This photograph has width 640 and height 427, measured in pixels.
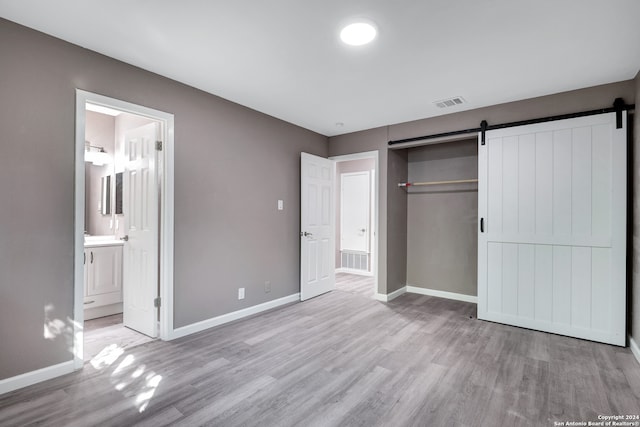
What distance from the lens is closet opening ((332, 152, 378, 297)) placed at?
633 cm

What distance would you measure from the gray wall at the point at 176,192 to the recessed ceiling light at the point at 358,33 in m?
1.77

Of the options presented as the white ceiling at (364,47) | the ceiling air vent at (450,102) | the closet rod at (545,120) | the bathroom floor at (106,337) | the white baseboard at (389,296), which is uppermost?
the white ceiling at (364,47)

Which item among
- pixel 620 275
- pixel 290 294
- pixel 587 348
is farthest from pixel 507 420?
pixel 290 294

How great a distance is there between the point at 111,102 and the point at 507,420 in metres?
3.72

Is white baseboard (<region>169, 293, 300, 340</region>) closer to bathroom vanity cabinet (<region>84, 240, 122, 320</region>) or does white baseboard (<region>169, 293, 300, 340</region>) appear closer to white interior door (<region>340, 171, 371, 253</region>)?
bathroom vanity cabinet (<region>84, 240, 122, 320</region>)

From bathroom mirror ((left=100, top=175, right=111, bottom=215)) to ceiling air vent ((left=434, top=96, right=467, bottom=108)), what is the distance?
441 cm

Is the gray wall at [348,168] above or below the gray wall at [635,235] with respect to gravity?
above

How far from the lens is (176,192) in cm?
311

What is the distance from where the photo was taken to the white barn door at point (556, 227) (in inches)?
118

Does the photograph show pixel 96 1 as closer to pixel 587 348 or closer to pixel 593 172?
pixel 593 172

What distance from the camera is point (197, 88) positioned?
10.8 feet

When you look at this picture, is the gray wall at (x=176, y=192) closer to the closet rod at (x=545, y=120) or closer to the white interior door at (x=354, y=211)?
the closet rod at (x=545, y=120)

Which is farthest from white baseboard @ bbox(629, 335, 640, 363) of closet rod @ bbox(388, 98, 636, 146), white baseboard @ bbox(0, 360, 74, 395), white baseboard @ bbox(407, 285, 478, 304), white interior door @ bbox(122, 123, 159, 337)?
white baseboard @ bbox(0, 360, 74, 395)

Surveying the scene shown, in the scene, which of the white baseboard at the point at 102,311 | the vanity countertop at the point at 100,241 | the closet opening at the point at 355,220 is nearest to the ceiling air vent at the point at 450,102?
the closet opening at the point at 355,220
